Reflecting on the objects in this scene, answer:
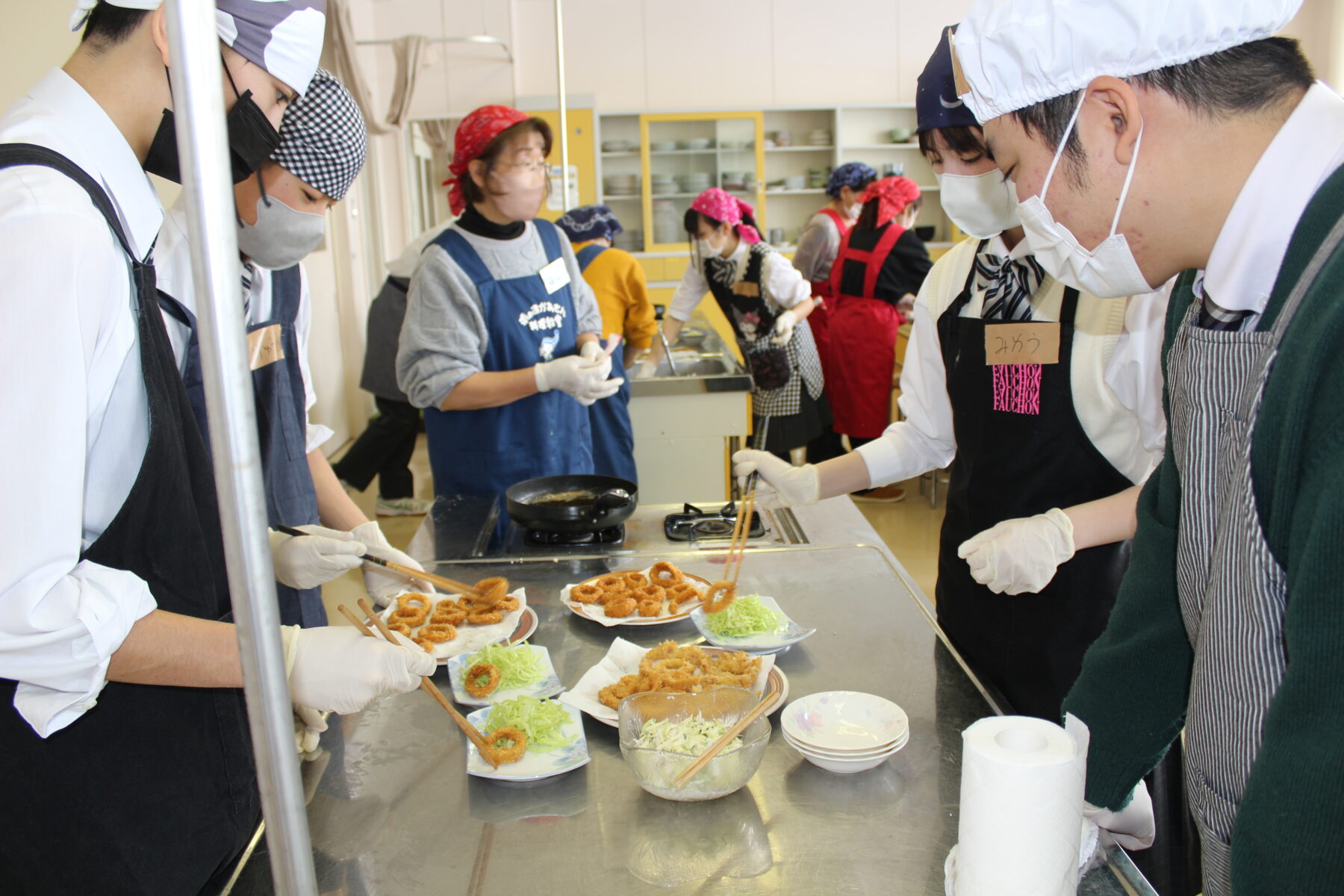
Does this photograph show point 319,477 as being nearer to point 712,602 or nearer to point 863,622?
point 712,602

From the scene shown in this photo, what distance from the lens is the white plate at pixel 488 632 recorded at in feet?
4.91

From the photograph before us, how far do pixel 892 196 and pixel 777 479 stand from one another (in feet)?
11.2

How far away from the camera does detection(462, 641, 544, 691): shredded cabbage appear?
1.38 metres

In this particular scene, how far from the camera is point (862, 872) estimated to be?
97cm

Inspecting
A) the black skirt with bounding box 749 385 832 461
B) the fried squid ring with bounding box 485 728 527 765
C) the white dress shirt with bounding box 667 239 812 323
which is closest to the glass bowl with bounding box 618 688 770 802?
the fried squid ring with bounding box 485 728 527 765

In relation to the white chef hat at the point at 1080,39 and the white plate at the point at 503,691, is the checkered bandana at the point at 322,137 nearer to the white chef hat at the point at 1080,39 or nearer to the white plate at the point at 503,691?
the white plate at the point at 503,691

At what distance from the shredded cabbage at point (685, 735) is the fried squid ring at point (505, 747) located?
0.15m

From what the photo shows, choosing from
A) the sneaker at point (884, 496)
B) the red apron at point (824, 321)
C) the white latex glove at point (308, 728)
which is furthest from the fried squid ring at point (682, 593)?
the sneaker at point (884, 496)

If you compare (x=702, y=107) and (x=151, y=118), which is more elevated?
(x=702, y=107)

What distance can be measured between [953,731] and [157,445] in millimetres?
1022

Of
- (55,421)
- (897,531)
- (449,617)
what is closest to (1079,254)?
(55,421)

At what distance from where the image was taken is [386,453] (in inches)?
211

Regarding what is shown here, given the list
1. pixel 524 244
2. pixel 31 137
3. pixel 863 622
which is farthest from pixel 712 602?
pixel 524 244

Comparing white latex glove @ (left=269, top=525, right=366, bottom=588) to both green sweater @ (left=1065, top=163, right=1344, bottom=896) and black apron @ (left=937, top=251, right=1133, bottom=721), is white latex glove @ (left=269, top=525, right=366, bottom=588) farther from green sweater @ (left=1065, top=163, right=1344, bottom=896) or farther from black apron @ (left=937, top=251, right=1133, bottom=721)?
green sweater @ (left=1065, top=163, right=1344, bottom=896)
